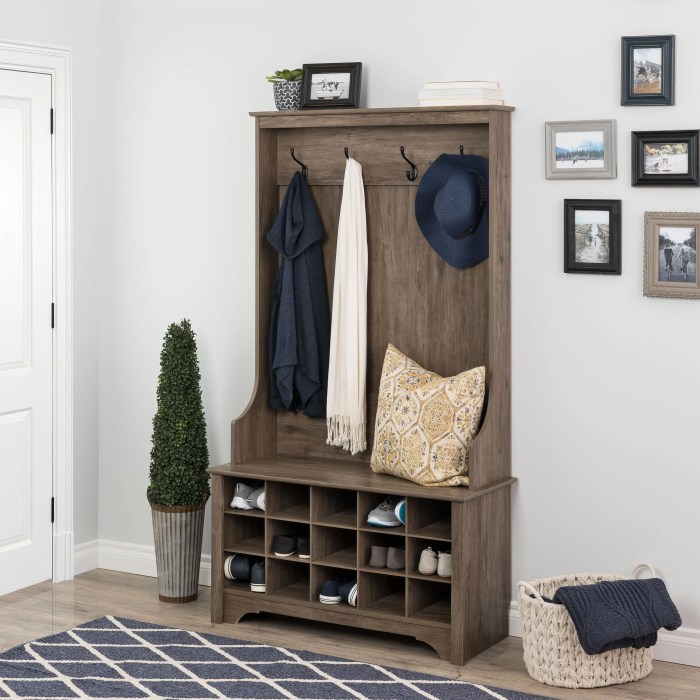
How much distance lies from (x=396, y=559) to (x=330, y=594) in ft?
0.96

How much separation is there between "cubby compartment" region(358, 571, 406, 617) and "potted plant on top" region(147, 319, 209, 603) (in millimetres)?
823

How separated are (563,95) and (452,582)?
1682 millimetres

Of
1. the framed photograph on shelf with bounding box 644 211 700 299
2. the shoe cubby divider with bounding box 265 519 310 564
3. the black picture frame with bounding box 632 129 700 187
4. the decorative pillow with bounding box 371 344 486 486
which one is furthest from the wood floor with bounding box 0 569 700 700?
the black picture frame with bounding box 632 129 700 187

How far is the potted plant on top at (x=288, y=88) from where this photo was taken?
426 cm

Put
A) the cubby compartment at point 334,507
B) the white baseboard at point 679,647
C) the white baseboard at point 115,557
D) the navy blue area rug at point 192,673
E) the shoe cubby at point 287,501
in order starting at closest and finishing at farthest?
the navy blue area rug at point 192,673 < the white baseboard at point 679,647 < the cubby compartment at point 334,507 < the shoe cubby at point 287,501 < the white baseboard at point 115,557

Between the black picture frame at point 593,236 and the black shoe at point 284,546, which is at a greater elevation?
the black picture frame at point 593,236

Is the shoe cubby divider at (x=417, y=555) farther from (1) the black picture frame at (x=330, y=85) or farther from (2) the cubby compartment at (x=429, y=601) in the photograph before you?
(1) the black picture frame at (x=330, y=85)

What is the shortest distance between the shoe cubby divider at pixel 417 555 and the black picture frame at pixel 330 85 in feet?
5.19

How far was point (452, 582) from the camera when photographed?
12.4 ft

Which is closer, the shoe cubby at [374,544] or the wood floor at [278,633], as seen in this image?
the wood floor at [278,633]

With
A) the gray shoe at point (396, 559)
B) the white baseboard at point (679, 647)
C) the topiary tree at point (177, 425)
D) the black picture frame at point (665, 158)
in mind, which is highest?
the black picture frame at point (665, 158)

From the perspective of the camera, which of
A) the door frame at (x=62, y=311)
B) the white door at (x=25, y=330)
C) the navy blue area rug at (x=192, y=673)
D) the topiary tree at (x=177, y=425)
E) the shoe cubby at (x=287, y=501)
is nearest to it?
the navy blue area rug at (x=192, y=673)

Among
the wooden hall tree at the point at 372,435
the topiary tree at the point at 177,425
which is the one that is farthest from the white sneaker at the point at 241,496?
the topiary tree at the point at 177,425

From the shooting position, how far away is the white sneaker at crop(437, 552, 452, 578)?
3.85 metres
